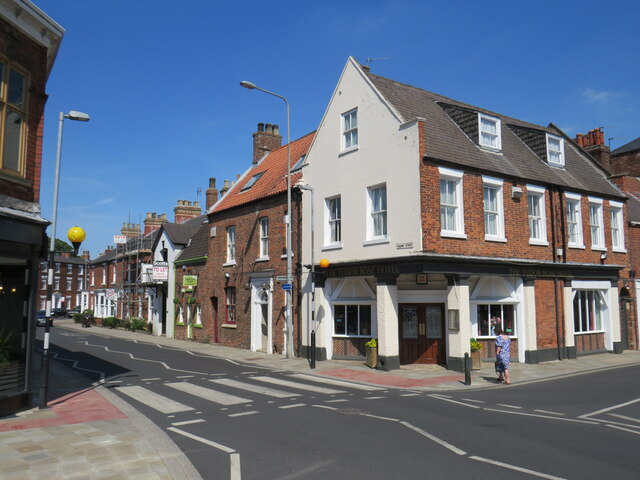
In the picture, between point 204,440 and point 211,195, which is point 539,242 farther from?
point 211,195

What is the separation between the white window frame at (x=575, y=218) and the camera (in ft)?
71.6

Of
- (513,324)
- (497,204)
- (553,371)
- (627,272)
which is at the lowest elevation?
(553,371)

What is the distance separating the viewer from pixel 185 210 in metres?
42.5

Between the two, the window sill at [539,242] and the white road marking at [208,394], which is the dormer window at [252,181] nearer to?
the window sill at [539,242]

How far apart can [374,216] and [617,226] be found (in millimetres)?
14046

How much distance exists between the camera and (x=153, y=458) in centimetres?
727

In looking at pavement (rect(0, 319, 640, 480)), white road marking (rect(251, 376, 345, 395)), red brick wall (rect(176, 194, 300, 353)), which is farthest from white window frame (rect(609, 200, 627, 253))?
white road marking (rect(251, 376, 345, 395))

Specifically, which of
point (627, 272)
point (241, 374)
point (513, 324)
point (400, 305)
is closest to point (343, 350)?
point (400, 305)

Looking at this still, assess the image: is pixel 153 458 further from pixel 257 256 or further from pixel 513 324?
pixel 257 256

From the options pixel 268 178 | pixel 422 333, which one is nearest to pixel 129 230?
pixel 268 178

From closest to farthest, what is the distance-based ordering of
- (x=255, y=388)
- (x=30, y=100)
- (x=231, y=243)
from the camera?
(x=30, y=100) < (x=255, y=388) < (x=231, y=243)

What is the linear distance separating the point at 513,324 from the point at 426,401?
920 cm

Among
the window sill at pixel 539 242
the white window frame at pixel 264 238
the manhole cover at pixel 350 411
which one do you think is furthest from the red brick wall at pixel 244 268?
the manhole cover at pixel 350 411

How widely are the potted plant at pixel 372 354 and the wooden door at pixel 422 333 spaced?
1.07 metres
